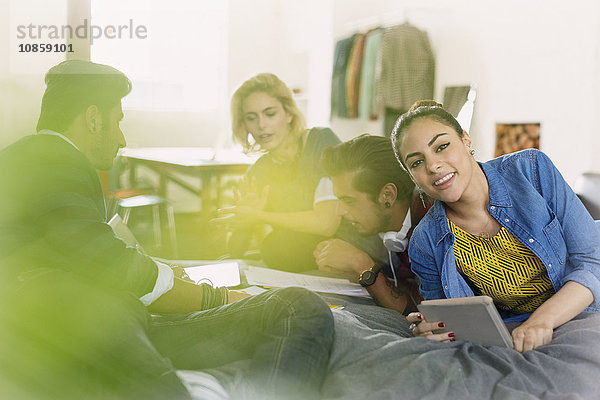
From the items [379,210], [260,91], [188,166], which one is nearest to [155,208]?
[188,166]

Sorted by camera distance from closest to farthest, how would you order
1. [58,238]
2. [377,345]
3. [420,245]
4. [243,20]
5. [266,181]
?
[58,238] < [377,345] < [420,245] < [243,20] < [266,181]

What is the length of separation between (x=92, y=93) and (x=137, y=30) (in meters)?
0.17

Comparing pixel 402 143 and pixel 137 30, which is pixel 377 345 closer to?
pixel 402 143

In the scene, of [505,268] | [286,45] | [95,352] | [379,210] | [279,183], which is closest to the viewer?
[95,352]

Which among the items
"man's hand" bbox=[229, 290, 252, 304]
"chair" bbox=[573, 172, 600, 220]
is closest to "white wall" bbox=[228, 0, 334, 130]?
"man's hand" bbox=[229, 290, 252, 304]

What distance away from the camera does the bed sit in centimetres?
53

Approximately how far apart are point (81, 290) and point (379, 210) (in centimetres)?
46

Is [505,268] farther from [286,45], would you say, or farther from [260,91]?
[286,45]

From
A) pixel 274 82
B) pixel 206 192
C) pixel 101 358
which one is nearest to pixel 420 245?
pixel 206 192

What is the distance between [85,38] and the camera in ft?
2.08

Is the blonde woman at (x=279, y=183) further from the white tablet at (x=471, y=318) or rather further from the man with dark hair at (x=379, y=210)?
the white tablet at (x=471, y=318)

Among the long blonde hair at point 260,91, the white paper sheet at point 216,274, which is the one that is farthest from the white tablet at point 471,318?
the long blonde hair at point 260,91

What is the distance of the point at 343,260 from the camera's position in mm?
828

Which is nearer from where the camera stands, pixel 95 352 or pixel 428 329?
pixel 95 352
